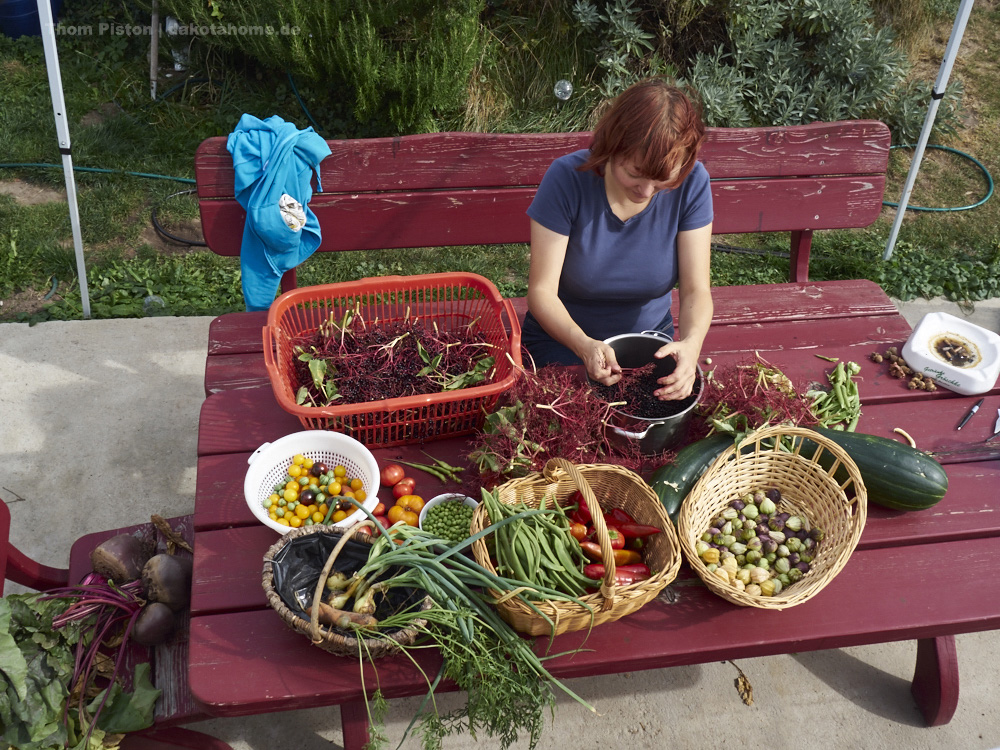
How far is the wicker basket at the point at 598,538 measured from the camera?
1.68 metres

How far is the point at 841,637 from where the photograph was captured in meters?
1.91

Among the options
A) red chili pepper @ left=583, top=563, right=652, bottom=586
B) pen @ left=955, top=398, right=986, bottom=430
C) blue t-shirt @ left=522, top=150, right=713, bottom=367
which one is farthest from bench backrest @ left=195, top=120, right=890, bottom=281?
red chili pepper @ left=583, top=563, right=652, bottom=586

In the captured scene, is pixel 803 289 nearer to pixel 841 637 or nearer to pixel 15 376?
pixel 841 637

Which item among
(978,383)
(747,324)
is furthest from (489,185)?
(978,383)

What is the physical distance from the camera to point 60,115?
3.64 m

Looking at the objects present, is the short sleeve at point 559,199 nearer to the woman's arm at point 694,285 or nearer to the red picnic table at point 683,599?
the woman's arm at point 694,285

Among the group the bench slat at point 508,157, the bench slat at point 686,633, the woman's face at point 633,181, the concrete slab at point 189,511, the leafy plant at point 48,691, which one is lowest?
the concrete slab at point 189,511

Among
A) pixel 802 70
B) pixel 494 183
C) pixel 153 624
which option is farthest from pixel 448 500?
pixel 802 70

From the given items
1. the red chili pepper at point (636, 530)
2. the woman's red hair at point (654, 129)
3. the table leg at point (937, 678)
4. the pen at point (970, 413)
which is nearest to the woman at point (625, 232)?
the woman's red hair at point (654, 129)

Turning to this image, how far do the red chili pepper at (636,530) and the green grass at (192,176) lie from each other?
2692 millimetres

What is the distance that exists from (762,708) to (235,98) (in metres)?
4.85

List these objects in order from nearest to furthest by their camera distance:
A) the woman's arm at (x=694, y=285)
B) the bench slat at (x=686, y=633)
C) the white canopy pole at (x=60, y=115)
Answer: the bench slat at (x=686, y=633)
the woman's arm at (x=694, y=285)
the white canopy pole at (x=60, y=115)

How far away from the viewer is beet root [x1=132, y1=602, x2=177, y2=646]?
2162mm

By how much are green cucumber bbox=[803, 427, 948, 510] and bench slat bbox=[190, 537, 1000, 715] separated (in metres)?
0.14
